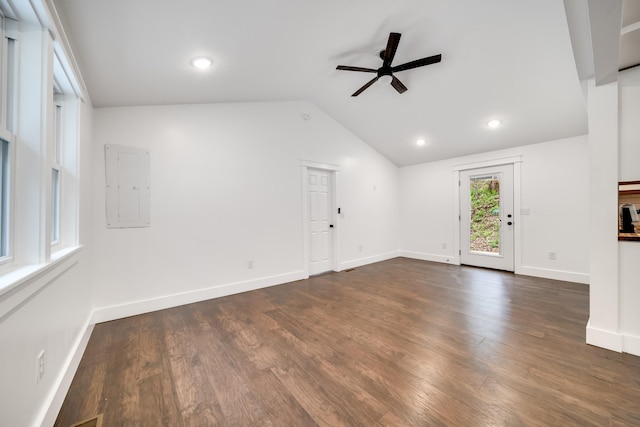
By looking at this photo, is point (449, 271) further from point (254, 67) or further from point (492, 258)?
point (254, 67)

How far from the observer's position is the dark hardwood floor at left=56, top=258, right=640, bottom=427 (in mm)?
1438

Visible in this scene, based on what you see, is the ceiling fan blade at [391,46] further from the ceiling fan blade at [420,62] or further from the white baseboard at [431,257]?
the white baseboard at [431,257]

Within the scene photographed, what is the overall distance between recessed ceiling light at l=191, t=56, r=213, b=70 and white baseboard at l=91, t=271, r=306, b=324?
2.62 meters

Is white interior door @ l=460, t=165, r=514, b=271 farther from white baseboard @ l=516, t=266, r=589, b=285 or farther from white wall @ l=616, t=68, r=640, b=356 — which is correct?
white wall @ l=616, t=68, r=640, b=356

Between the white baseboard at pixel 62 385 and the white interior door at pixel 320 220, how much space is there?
10.1 ft

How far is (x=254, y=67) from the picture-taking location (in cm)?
273

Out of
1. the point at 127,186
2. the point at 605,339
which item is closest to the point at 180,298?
the point at 127,186

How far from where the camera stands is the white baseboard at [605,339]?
2031 millimetres

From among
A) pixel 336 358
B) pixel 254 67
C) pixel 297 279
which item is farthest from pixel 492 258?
pixel 254 67

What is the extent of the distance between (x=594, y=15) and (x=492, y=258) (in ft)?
14.1

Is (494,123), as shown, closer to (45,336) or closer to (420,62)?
(420,62)

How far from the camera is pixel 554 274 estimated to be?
406 centimetres

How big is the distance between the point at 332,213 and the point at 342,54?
2723mm

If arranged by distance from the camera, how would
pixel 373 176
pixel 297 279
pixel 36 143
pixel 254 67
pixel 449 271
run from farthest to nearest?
pixel 373 176, pixel 449 271, pixel 297 279, pixel 254 67, pixel 36 143
